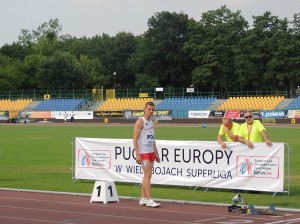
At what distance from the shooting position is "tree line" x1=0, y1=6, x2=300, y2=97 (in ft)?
301

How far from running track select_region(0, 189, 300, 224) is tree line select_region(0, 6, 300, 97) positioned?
76.4m

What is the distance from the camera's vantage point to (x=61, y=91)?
320 feet

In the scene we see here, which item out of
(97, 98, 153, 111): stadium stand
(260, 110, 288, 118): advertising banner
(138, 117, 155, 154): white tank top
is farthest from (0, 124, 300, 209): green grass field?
(97, 98, 153, 111): stadium stand

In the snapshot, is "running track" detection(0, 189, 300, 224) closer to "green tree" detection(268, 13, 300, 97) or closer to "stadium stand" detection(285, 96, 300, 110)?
"stadium stand" detection(285, 96, 300, 110)

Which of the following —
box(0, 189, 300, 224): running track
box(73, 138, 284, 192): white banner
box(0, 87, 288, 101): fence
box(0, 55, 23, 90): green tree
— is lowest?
box(0, 189, 300, 224): running track

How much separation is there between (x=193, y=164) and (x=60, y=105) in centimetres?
7493

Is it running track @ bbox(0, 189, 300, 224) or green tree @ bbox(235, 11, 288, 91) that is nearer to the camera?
running track @ bbox(0, 189, 300, 224)

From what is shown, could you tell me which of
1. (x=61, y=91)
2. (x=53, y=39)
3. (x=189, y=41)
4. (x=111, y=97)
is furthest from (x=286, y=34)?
(x=53, y=39)

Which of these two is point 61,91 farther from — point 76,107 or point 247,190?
point 247,190

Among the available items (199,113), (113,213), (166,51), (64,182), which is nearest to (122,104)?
(199,113)

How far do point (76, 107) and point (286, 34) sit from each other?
93.1ft

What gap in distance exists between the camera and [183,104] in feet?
273

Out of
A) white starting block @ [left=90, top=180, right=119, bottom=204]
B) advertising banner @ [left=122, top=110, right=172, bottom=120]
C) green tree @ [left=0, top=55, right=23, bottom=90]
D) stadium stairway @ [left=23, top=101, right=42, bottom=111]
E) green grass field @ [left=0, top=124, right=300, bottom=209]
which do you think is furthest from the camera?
green tree @ [left=0, top=55, right=23, bottom=90]

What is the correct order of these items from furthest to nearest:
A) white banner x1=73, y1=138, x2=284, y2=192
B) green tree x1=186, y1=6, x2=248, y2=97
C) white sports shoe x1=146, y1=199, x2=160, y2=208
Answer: green tree x1=186, y1=6, x2=248, y2=97, white banner x1=73, y1=138, x2=284, y2=192, white sports shoe x1=146, y1=199, x2=160, y2=208
